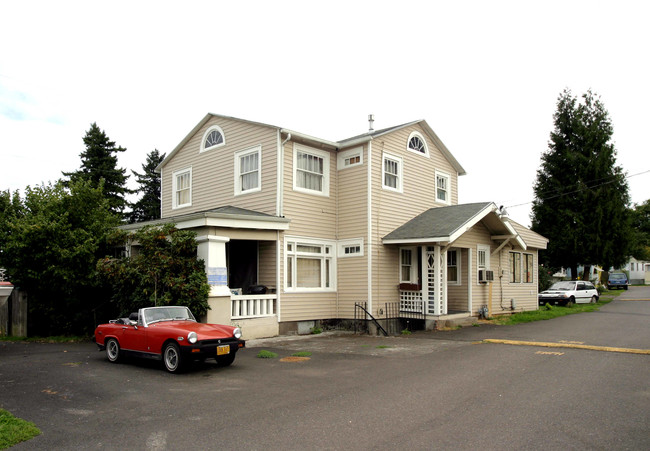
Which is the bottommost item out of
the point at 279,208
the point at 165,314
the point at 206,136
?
the point at 165,314

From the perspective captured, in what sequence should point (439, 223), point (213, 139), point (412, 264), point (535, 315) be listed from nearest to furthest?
point (439, 223)
point (412, 264)
point (213, 139)
point (535, 315)

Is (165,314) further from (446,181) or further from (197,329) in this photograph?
(446,181)

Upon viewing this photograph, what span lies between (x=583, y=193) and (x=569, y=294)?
11890mm

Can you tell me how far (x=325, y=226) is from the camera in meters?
17.9

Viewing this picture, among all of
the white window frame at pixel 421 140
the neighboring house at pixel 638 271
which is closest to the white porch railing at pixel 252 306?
the white window frame at pixel 421 140

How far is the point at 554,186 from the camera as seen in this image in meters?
38.8

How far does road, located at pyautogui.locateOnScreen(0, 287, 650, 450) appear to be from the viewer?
5.96 metres

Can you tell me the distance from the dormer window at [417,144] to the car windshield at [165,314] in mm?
11239

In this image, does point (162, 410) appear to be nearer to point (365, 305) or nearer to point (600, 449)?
point (600, 449)

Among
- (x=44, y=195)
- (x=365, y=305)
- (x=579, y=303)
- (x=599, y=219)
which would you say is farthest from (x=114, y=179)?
(x=599, y=219)

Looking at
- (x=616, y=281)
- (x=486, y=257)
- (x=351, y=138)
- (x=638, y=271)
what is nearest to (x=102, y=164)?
(x=351, y=138)

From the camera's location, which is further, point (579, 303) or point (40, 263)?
point (579, 303)

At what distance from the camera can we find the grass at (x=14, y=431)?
19.4 feet

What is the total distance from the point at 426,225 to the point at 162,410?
12334 mm
